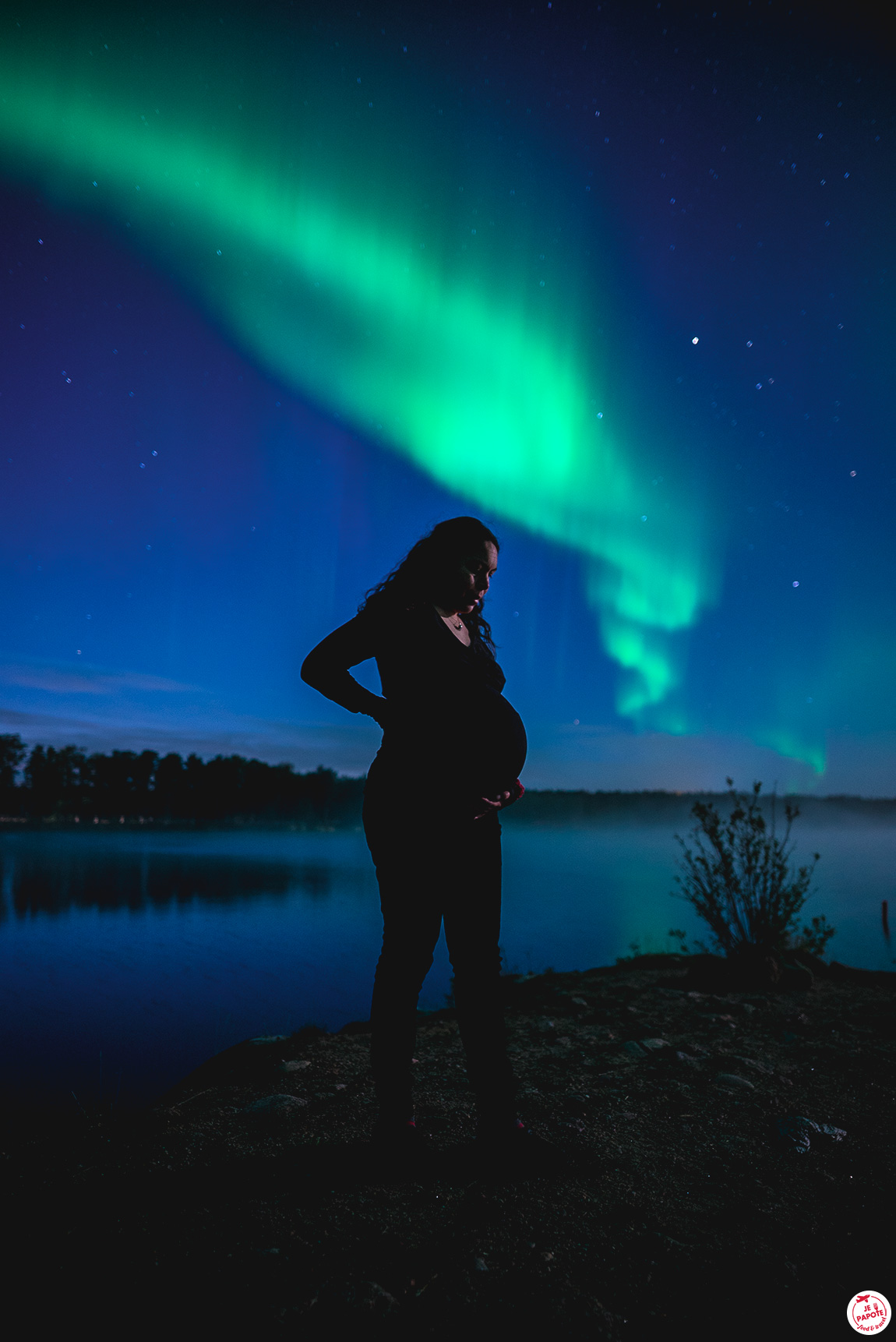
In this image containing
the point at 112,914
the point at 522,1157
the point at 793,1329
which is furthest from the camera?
the point at 112,914

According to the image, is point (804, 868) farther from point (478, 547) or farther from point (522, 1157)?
point (478, 547)

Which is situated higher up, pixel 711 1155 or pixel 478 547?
pixel 478 547

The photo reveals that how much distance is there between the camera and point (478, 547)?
2494 mm

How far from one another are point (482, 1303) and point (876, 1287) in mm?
1089

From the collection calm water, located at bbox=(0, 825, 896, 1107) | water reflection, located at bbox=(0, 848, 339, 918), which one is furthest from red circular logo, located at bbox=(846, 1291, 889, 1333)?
water reflection, located at bbox=(0, 848, 339, 918)

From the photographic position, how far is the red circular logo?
→ 1.60 m

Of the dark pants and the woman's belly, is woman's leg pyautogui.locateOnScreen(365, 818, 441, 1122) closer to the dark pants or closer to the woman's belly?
the dark pants

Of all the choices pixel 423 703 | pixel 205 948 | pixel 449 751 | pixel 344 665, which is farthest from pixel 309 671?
pixel 205 948

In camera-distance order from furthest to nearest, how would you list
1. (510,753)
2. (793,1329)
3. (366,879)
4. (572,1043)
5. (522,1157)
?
(366,879), (572,1043), (510,753), (522,1157), (793,1329)

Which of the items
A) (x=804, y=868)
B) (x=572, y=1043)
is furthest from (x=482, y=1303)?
(x=804, y=868)

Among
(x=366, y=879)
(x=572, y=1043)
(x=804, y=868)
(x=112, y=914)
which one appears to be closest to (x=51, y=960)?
(x=112, y=914)

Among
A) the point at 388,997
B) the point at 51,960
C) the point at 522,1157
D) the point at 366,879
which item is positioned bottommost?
the point at 366,879

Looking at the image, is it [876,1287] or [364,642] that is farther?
[364,642]

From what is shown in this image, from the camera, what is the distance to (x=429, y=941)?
2.30 meters
